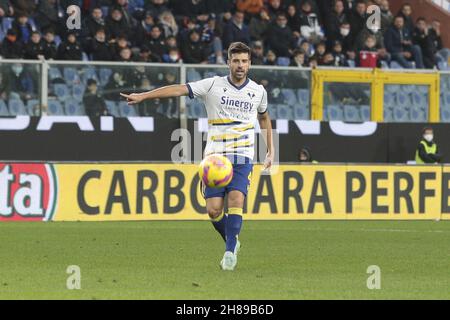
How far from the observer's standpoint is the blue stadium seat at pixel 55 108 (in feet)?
77.6

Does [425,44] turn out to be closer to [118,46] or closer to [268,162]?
[118,46]

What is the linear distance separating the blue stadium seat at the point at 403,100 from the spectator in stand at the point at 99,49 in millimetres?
5974

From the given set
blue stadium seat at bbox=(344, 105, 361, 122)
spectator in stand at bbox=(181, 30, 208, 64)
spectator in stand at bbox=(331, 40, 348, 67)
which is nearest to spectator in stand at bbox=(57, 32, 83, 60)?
spectator in stand at bbox=(181, 30, 208, 64)

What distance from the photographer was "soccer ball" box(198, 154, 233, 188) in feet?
41.2

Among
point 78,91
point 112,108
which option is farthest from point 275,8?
point 78,91

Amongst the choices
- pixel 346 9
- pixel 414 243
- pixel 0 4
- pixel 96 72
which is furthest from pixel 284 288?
pixel 346 9

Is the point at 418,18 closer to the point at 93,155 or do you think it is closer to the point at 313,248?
the point at 93,155

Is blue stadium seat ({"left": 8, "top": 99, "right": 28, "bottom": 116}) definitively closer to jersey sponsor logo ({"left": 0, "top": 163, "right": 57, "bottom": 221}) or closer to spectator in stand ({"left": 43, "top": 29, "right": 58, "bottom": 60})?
spectator in stand ({"left": 43, "top": 29, "right": 58, "bottom": 60})

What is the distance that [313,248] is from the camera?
1591 centimetres

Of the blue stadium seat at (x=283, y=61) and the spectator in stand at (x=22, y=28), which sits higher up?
the spectator in stand at (x=22, y=28)

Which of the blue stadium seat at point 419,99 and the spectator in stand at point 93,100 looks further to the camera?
the blue stadium seat at point 419,99

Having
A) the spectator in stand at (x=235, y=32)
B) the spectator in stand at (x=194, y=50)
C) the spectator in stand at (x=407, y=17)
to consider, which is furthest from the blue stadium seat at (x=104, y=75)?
the spectator in stand at (x=407, y=17)

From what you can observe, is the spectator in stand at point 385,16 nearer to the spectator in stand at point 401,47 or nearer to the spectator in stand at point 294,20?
the spectator in stand at point 401,47
